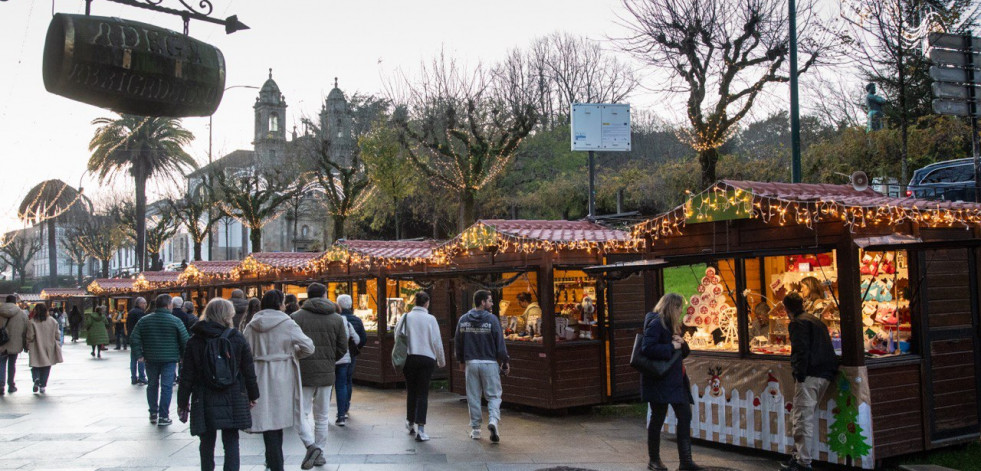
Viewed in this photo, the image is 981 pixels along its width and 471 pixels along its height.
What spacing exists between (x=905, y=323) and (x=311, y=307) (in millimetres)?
5853

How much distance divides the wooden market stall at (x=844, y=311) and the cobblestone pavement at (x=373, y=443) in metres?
0.77

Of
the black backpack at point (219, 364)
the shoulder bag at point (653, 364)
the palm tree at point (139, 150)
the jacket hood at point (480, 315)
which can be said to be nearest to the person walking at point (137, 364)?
the jacket hood at point (480, 315)

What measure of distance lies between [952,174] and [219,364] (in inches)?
625

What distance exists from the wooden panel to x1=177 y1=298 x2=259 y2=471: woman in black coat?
549 cm

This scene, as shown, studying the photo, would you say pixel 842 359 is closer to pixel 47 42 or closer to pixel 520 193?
pixel 47 42

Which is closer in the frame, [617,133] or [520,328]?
[520,328]

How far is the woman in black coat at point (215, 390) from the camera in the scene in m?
6.64

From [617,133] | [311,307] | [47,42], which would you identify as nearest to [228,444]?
[311,307]

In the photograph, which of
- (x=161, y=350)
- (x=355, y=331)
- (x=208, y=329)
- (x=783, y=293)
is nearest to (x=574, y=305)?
(x=355, y=331)

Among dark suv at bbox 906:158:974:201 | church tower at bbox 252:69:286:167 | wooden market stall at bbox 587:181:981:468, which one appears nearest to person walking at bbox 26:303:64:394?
wooden market stall at bbox 587:181:981:468

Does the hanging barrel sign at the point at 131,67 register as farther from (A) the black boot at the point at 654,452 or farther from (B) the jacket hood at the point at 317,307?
(A) the black boot at the point at 654,452

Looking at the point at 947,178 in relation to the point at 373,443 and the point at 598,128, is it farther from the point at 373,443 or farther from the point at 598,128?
the point at 373,443

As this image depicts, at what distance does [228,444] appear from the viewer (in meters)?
6.84

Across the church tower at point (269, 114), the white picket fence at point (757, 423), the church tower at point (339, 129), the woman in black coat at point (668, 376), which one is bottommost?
the white picket fence at point (757, 423)
